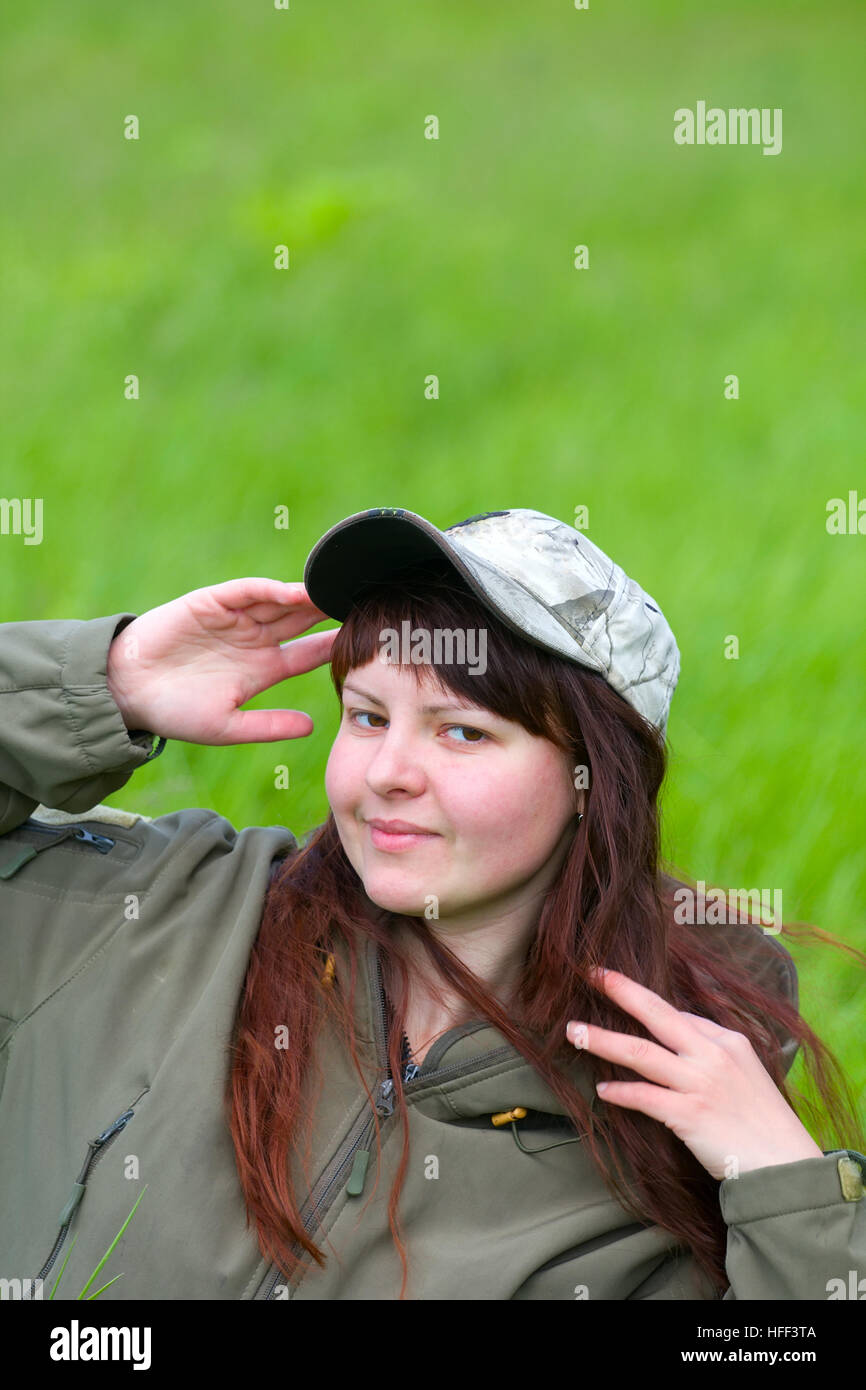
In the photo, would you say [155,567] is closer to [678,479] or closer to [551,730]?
[678,479]

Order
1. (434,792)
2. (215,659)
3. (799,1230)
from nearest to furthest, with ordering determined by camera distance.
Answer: (799,1230), (434,792), (215,659)

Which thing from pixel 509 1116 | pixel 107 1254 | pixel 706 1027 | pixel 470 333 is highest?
pixel 470 333

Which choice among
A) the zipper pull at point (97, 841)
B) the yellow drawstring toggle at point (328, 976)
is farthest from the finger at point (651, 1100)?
the zipper pull at point (97, 841)

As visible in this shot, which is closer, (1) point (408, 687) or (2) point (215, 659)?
(1) point (408, 687)

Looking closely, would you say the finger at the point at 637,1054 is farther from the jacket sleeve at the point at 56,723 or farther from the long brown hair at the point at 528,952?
the jacket sleeve at the point at 56,723

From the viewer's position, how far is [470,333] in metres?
6.75

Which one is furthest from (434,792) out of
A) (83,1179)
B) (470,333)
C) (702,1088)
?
(470,333)

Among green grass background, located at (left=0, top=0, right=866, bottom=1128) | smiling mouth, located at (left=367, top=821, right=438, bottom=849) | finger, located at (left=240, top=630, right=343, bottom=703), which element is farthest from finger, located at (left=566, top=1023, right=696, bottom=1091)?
green grass background, located at (left=0, top=0, right=866, bottom=1128)

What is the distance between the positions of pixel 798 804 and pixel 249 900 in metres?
2.03

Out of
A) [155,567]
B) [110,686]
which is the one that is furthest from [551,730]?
[155,567]

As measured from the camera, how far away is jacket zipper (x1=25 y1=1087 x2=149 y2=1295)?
1.98 meters

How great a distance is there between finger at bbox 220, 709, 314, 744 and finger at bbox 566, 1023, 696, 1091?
2.18 feet

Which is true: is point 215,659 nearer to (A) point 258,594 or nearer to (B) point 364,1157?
(A) point 258,594

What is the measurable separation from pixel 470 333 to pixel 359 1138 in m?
5.24
